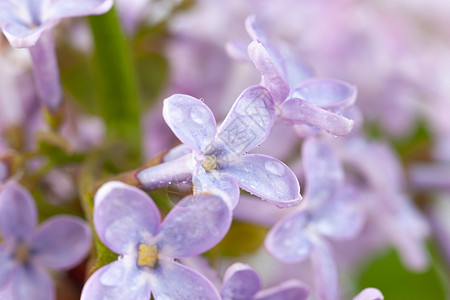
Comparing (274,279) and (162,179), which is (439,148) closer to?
(274,279)

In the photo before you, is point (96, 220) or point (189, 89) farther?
point (189, 89)

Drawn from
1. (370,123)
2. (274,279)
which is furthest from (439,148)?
(274,279)

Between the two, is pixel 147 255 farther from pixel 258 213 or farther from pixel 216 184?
pixel 258 213

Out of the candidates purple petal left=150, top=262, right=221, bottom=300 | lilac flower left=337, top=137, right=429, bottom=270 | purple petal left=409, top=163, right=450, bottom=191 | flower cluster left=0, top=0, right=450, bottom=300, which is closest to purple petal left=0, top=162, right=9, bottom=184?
flower cluster left=0, top=0, right=450, bottom=300

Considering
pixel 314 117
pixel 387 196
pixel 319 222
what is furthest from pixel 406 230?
pixel 314 117

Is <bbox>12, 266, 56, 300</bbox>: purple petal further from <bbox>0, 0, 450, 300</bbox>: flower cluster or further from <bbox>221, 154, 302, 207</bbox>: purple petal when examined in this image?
<bbox>221, 154, 302, 207</bbox>: purple petal
